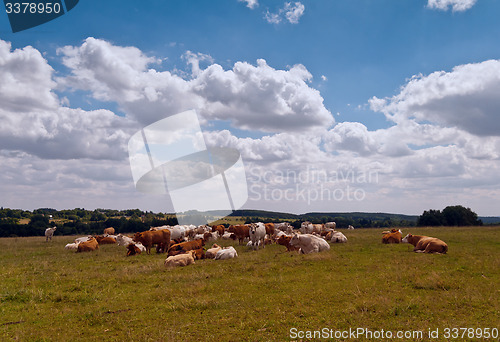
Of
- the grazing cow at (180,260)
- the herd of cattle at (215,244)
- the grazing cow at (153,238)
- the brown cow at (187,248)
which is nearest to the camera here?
the grazing cow at (180,260)

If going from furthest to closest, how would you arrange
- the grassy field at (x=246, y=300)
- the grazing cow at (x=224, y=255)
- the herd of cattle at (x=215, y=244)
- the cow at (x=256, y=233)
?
the cow at (x=256, y=233), the herd of cattle at (x=215, y=244), the grazing cow at (x=224, y=255), the grassy field at (x=246, y=300)

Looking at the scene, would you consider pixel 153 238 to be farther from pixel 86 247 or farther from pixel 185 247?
pixel 86 247

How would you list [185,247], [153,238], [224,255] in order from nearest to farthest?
[224,255] → [185,247] → [153,238]

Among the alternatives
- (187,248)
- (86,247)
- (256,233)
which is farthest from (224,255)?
(86,247)

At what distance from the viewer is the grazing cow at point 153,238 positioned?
23453 millimetres

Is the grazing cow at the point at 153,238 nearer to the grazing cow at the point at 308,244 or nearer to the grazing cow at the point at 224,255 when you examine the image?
the grazing cow at the point at 224,255

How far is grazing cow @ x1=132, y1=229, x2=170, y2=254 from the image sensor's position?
23.5 m

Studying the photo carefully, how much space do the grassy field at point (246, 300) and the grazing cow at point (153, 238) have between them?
7984 mm

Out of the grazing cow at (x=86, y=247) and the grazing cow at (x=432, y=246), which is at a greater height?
the grazing cow at (x=432, y=246)

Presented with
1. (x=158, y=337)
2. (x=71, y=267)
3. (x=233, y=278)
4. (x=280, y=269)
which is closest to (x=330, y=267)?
(x=280, y=269)

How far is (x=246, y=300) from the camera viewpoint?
948 cm

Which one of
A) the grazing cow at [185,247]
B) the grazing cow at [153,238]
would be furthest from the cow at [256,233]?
the grazing cow at [153,238]

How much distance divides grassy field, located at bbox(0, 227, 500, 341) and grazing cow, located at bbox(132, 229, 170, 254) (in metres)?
7.98

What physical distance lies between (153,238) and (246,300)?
16.1 meters
